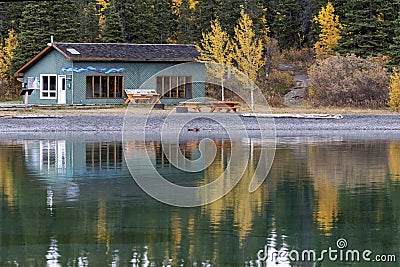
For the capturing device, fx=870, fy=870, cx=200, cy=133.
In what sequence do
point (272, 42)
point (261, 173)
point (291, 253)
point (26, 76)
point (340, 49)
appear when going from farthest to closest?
point (272, 42)
point (340, 49)
point (26, 76)
point (261, 173)
point (291, 253)

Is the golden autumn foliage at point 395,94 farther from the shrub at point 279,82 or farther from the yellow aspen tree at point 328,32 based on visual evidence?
the yellow aspen tree at point 328,32

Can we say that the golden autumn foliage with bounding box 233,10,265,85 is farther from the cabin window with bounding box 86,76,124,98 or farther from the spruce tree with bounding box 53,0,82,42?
the spruce tree with bounding box 53,0,82,42

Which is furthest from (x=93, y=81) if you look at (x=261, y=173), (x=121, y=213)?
(x=121, y=213)

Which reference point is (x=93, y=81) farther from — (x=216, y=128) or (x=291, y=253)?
(x=291, y=253)

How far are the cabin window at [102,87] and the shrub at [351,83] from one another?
1017 cm

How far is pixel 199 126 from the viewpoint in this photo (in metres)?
36.1

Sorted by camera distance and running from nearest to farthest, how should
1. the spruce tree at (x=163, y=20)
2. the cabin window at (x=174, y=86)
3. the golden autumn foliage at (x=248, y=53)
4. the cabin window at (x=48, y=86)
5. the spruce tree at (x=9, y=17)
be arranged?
the golden autumn foliage at (x=248, y=53)
the cabin window at (x=48, y=86)
the cabin window at (x=174, y=86)
the spruce tree at (x=163, y=20)
the spruce tree at (x=9, y=17)

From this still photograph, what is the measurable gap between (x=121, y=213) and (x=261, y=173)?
6.96 metres

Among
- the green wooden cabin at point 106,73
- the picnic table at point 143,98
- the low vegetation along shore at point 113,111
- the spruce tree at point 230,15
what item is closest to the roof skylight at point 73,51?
the green wooden cabin at point 106,73

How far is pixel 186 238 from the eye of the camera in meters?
A: 12.5
